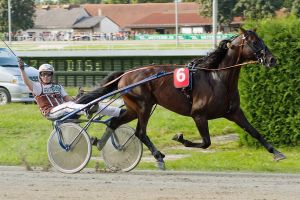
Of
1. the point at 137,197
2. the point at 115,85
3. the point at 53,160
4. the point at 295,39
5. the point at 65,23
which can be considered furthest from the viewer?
the point at 65,23

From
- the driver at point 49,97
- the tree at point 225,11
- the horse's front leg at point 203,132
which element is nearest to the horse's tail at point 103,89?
the driver at point 49,97

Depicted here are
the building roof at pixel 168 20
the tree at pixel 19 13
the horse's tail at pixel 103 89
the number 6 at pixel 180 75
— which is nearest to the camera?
the number 6 at pixel 180 75

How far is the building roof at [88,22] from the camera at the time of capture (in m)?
105

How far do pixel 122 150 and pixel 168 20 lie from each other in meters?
83.6

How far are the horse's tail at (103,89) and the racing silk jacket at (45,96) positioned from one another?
0.35m

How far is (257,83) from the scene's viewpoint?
1398cm

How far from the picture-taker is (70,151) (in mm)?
11008

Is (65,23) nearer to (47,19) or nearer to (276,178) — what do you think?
(47,19)

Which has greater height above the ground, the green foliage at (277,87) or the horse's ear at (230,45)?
the horse's ear at (230,45)

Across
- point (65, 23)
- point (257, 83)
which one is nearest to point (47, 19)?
point (65, 23)

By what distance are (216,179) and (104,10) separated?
335 feet

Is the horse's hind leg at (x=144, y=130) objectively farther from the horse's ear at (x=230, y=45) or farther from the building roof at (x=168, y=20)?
the building roof at (x=168, y=20)

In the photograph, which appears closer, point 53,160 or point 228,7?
point 53,160

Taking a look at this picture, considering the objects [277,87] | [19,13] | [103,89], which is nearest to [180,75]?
[103,89]
